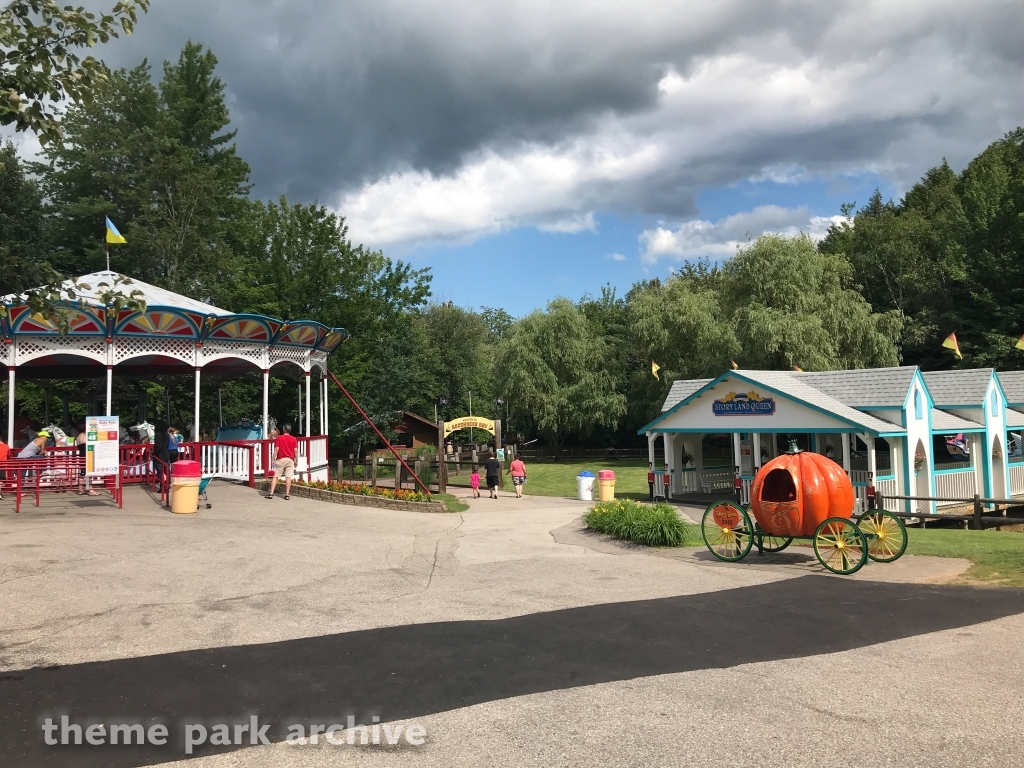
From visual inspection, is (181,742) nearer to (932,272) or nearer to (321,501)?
(321,501)

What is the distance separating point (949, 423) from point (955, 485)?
1.87 metres

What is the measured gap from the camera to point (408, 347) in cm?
3897

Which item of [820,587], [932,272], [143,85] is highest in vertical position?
[143,85]

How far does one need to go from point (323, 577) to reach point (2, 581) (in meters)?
3.87

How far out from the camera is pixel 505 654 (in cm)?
719

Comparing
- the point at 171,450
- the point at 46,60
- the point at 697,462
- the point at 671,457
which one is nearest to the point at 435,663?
the point at 46,60

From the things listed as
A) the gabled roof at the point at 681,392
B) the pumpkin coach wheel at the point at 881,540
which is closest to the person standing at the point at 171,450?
the gabled roof at the point at 681,392

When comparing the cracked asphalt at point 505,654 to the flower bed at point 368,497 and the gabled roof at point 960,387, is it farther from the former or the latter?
the gabled roof at point 960,387

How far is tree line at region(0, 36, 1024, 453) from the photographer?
125 feet

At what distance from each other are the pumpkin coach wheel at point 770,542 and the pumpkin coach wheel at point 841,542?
0.80m

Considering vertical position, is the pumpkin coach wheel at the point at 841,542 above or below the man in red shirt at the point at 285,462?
below

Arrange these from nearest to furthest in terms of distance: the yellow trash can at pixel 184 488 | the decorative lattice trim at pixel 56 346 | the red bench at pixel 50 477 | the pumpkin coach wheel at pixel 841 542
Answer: the pumpkin coach wheel at pixel 841 542 < the yellow trash can at pixel 184 488 < the red bench at pixel 50 477 < the decorative lattice trim at pixel 56 346

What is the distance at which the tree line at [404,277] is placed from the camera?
38.2 metres

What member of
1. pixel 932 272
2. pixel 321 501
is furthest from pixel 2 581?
pixel 932 272
